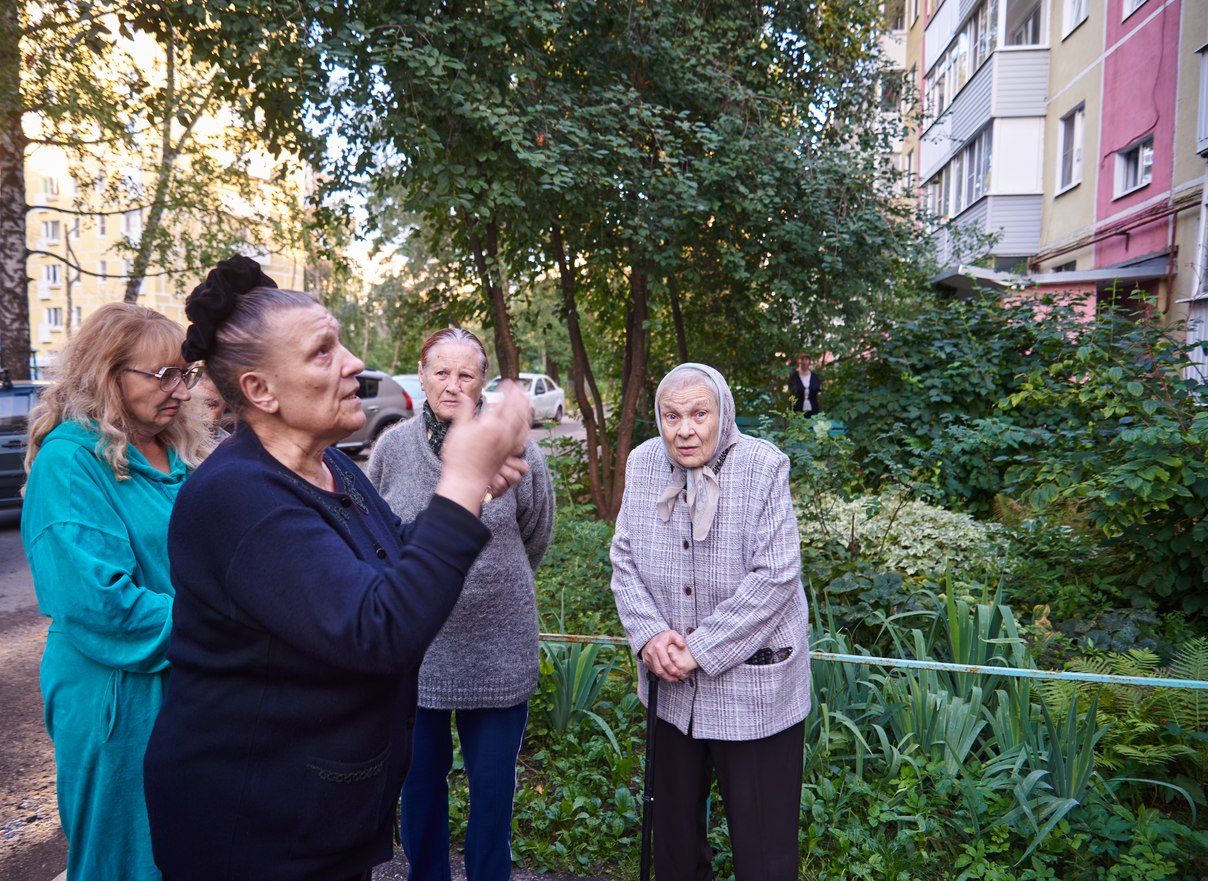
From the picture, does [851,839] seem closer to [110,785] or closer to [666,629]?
[666,629]

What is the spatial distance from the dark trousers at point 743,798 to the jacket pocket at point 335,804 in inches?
49.3

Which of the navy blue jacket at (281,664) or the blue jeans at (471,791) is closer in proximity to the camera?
the navy blue jacket at (281,664)

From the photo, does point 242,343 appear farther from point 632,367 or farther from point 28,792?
point 632,367

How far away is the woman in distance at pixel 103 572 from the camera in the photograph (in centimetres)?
202

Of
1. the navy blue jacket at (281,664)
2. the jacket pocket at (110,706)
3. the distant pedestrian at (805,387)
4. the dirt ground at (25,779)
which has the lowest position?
the dirt ground at (25,779)

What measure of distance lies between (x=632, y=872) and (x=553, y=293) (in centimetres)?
722

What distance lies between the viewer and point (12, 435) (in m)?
10.2

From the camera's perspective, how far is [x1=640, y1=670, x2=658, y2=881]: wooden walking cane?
106 inches

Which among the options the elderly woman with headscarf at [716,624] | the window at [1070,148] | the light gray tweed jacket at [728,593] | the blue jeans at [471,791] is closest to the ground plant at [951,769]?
the blue jeans at [471,791]

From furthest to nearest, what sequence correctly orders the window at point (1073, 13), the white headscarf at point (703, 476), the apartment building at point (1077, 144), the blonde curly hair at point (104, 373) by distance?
1. the window at point (1073, 13)
2. the apartment building at point (1077, 144)
3. the white headscarf at point (703, 476)
4. the blonde curly hair at point (104, 373)

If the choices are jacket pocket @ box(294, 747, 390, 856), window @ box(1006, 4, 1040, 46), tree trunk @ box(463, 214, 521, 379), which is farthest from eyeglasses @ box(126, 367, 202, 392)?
window @ box(1006, 4, 1040, 46)

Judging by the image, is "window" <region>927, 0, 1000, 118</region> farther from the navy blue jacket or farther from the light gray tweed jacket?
the navy blue jacket

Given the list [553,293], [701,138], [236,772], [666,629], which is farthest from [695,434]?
[553,293]

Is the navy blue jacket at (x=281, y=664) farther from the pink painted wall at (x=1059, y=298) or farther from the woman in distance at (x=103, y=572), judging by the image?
the pink painted wall at (x=1059, y=298)
